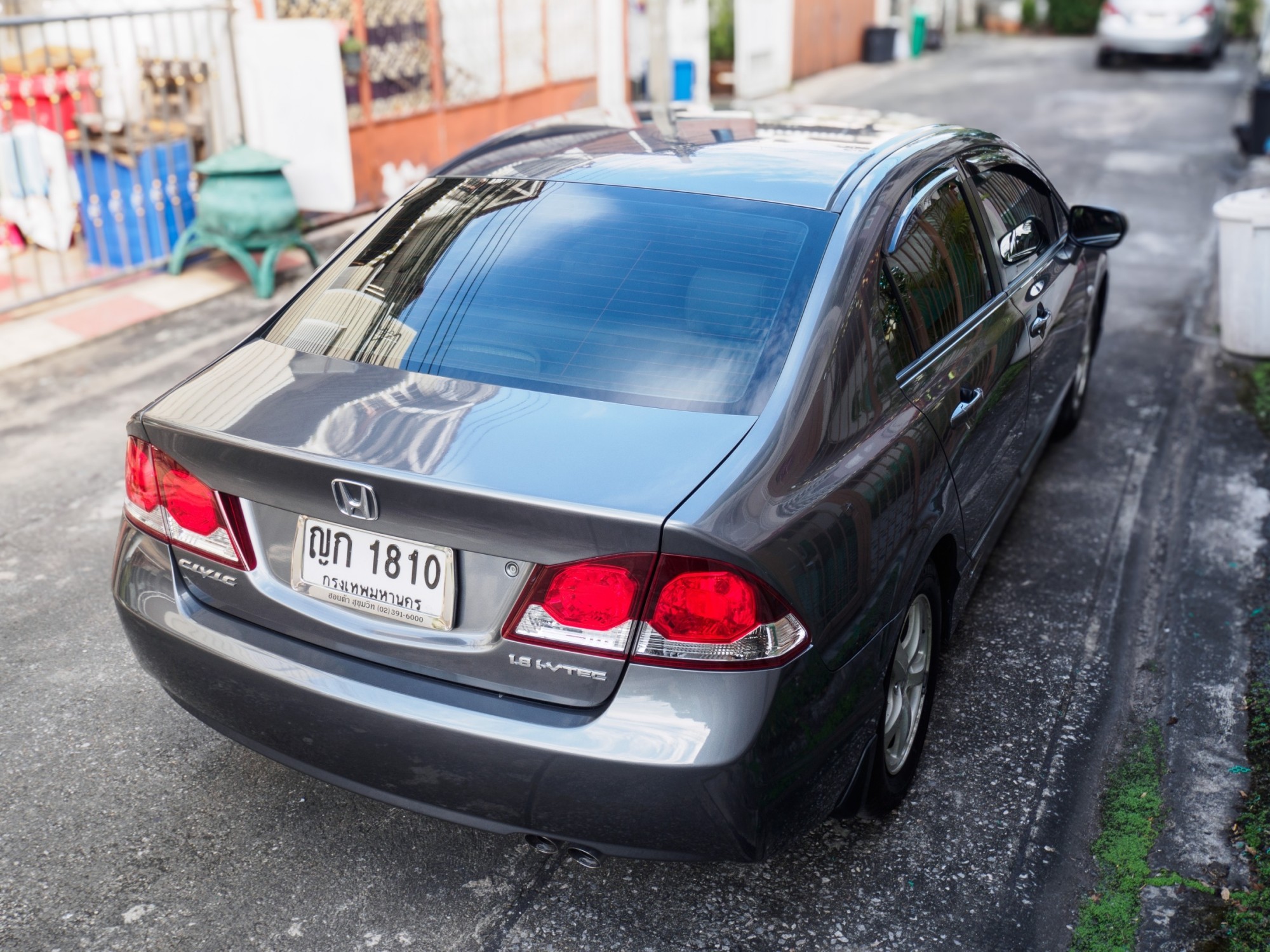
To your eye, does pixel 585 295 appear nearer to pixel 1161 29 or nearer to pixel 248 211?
pixel 248 211

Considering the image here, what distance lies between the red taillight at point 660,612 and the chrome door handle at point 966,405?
1.05 meters

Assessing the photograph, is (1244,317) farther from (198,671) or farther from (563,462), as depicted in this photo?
(198,671)

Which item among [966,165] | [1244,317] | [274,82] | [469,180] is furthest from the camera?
[274,82]

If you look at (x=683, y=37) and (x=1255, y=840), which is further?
(x=683, y=37)

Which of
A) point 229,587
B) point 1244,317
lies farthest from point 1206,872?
point 1244,317

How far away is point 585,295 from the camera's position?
281cm

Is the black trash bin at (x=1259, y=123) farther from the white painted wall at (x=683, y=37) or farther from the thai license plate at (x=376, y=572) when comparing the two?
the thai license plate at (x=376, y=572)

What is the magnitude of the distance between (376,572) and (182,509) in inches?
21.2

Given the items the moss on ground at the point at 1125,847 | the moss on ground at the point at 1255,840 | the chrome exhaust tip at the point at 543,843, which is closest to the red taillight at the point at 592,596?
the chrome exhaust tip at the point at 543,843

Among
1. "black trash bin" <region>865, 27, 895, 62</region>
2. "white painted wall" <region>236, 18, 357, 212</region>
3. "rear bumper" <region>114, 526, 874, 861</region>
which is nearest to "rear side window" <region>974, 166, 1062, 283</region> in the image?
"rear bumper" <region>114, 526, 874, 861</region>

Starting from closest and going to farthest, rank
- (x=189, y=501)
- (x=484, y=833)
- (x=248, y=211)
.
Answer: (x=189, y=501) → (x=484, y=833) → (x=248, y=211)

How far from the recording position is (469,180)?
3.30m

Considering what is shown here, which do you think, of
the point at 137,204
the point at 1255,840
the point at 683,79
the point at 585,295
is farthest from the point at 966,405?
the point at 683,79

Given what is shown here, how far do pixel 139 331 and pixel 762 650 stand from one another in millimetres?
5642
